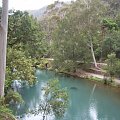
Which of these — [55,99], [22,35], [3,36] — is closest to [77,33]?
[22,35]

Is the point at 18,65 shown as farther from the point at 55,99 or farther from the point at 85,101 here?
the point at 85,101

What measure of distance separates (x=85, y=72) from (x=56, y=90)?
21362mm

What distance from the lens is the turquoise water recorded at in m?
18.4

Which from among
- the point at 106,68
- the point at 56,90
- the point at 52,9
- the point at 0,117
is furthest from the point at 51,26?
the point at 0,117

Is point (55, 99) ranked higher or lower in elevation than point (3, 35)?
lower

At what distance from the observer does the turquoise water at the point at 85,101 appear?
18422 mm

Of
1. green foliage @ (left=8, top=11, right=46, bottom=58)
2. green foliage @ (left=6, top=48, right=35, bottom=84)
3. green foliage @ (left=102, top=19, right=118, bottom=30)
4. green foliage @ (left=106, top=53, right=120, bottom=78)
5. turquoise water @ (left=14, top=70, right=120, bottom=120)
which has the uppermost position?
green foliage @ (left=102, top=19, right=118, bottom=30)

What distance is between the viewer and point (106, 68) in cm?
2911

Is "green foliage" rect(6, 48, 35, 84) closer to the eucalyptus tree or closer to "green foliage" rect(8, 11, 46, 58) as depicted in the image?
"green foliage" rect(8, 11, 46, 58)

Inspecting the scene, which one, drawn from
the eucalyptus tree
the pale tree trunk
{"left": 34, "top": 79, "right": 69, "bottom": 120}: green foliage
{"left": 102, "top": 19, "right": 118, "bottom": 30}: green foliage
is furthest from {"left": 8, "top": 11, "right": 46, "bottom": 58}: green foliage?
{"left": 102, "top": 19, "right": 118, "bottom": 30}: green foliage

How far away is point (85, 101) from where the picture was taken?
74.2ft

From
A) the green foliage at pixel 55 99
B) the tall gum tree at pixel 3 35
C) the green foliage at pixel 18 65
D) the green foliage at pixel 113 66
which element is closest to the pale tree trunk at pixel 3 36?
the tall gum tree at pixel 3 35

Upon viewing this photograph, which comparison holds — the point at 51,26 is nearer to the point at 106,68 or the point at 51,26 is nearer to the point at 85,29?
the point at 85,29

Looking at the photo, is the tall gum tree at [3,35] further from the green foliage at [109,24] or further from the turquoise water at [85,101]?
the green foliage at [109,24]
